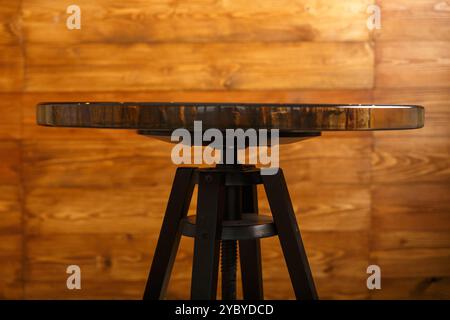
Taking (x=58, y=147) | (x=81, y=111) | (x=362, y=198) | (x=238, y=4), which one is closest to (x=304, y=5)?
(x=238, y=4)

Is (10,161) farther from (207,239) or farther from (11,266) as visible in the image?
(207,239)

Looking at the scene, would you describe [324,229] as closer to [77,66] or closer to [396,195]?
[396,195]

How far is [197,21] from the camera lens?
198 centimetres

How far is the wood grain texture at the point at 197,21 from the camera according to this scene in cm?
198

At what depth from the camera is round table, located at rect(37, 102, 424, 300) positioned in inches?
34.0

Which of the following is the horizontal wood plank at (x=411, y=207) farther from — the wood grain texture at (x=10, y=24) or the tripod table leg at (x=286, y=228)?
the wood grain texture at (x=10, y=24)

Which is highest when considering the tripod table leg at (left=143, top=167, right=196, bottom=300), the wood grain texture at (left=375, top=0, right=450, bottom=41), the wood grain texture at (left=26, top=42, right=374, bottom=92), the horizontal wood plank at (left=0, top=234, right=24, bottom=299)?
the wood grain texture at (left=375, top=0, right=450, bottom=41)

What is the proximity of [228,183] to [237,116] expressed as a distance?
0.81 feet

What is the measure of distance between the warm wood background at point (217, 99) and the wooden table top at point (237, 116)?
3.56ft

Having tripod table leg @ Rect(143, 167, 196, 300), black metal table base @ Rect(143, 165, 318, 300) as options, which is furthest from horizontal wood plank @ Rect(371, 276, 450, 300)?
tripod table leg @ Rect(143, 167, 196, 300)

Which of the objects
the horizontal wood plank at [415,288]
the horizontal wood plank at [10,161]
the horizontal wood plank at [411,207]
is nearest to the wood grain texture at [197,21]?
the horizontal wood plank at [10,161]

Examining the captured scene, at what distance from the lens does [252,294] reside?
51.5 inches

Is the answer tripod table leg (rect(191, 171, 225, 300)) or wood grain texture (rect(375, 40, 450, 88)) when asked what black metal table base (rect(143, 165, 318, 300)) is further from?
wood grain texture (rect(375, 40, 450, 88))

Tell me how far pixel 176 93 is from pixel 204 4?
29cm
